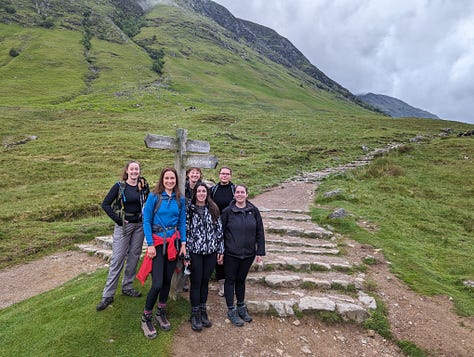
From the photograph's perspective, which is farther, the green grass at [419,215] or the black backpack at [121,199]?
the green grass at [419,215]

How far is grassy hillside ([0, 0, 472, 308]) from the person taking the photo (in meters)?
17.2

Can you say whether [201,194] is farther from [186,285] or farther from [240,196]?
[186,285]

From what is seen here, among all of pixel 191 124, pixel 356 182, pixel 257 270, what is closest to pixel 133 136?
pixel 191 124

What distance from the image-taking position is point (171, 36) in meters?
165

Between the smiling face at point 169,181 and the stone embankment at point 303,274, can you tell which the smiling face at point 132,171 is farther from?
the stone embankment at point 303,274

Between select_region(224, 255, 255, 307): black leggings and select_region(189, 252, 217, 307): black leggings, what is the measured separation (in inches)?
14.8

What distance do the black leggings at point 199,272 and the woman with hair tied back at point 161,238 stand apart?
1.12 ft

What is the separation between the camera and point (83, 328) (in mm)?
6059

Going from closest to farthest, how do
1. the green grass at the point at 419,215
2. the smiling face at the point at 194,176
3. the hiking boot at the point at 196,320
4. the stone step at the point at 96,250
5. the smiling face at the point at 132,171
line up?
1. the hiking boot at the point at 196,320
2. the smiling face at the point at 132,171
3. the smiling face at the point at 194,176
4. the green grass at the point at 419,215
5. the stone step at the point at 96,250

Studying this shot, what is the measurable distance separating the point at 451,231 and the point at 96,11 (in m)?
187

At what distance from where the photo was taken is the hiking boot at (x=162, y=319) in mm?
6301

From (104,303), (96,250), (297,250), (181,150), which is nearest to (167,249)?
(104,303)

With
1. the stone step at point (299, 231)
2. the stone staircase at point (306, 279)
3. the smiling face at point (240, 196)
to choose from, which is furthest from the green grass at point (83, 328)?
the stone step at point (299, 231)

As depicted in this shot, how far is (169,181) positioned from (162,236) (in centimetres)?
108
